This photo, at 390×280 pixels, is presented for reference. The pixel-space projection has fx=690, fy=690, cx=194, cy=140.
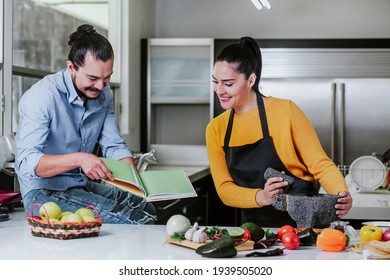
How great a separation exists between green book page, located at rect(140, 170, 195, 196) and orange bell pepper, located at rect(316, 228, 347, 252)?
624mm

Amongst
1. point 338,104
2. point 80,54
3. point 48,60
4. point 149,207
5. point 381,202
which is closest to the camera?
point 80,54

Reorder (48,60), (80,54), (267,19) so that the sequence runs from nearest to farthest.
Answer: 1. (80,54)
2. (48,60)
3. (267,19)

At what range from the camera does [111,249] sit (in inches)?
87.8

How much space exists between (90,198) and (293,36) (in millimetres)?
4436

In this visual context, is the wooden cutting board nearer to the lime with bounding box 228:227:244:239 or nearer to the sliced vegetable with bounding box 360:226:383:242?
the lime with bounding box 228:227:244:239

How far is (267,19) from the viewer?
22.7 ft

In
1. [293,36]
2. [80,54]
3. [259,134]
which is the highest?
[293,36]

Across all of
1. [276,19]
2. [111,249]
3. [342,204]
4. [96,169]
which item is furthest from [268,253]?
[276,19]

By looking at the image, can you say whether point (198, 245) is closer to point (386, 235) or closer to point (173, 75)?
point (386, 235)


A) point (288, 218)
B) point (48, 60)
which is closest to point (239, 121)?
point (288, 218)

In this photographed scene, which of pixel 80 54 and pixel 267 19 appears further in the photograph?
pixel 267 19

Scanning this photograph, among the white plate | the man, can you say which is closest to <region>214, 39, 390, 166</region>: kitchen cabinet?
the white plate

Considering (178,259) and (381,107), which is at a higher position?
(381,107)

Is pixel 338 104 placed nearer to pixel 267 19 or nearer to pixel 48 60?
pixel 267 19
